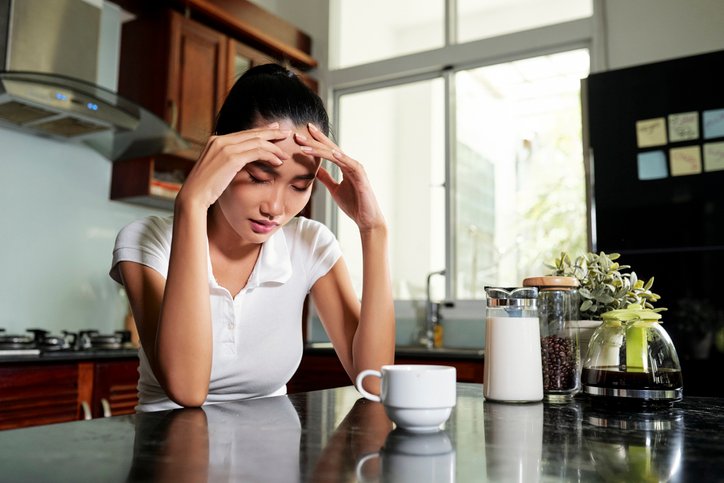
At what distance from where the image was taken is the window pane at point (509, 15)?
3.36 meters

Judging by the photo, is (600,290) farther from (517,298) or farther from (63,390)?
(63,390)

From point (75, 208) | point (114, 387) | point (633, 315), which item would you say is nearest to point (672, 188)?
point (633, 315)

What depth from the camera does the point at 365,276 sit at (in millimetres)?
1335

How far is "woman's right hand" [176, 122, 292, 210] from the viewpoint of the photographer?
1113mm

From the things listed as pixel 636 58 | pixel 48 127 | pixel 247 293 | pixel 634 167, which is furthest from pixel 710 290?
pixel 48 127

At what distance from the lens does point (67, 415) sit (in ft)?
7.07

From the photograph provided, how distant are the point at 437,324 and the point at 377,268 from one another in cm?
215

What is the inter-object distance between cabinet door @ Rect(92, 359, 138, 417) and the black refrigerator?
72.8 inches

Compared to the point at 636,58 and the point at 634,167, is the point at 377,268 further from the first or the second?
the point at 636,58

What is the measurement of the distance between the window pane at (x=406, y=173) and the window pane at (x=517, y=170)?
5.5 inches

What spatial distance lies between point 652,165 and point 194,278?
6.36 ft

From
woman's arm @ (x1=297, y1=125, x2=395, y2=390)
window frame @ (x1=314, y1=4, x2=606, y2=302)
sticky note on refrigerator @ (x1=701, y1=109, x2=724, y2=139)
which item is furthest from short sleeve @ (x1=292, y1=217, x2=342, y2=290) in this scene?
window frame @ (x1=314, y1=4, x2=606, y2=302)

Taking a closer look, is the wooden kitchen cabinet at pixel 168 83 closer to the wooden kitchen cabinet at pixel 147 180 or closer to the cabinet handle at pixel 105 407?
the wooden kitchen cabinet at pixel 147 180

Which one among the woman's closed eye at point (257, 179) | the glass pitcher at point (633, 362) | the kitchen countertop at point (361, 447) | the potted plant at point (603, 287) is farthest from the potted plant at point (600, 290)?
the woman's closed eye at point (257, 179)
